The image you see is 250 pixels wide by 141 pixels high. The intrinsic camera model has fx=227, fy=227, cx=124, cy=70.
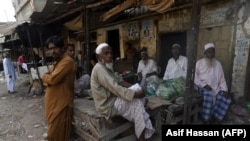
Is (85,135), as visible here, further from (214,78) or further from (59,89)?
(214,78)

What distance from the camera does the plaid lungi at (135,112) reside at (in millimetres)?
3324

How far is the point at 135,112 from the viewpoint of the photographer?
3.34 metres

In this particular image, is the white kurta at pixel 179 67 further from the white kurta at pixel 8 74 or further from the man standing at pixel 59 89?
the white kurta at pixel 8 74

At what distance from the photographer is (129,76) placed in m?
5.75

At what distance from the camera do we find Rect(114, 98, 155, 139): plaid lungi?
3324 mm

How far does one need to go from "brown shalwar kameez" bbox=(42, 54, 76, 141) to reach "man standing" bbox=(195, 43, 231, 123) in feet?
8.75

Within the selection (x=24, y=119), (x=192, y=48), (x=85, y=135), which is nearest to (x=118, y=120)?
(x=85, y=135)

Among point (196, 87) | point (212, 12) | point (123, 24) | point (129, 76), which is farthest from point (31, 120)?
point (212, 12)

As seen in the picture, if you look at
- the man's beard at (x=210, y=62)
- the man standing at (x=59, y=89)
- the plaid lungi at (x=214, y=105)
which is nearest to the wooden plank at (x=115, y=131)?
the man standing at (x=59, y=89)

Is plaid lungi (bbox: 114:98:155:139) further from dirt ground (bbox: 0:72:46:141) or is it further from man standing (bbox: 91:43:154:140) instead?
dirt ground (bbox: 0:72:46:141)

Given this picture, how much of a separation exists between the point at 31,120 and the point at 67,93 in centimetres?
295

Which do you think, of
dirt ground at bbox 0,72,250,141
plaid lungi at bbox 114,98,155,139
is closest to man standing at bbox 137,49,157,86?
dirt ground at bbox 0,72,250,141

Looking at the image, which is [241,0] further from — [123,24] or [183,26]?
[123,24]

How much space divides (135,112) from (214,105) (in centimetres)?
205
